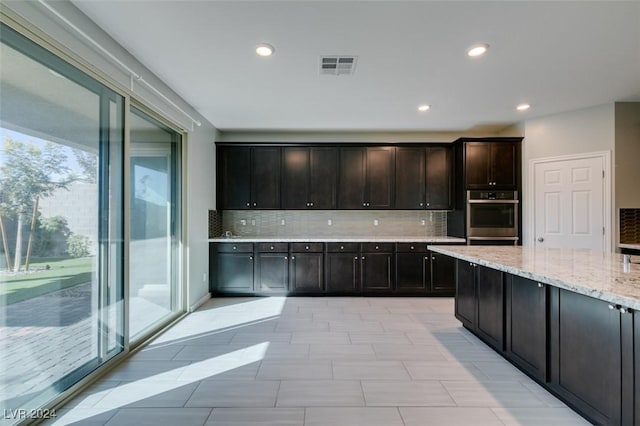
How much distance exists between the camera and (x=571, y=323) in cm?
186

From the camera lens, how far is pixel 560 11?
199 centimetres

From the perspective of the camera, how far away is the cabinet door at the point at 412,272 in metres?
4.55

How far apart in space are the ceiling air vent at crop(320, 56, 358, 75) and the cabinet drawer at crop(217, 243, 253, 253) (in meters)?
2.83

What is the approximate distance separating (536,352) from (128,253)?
3.41m

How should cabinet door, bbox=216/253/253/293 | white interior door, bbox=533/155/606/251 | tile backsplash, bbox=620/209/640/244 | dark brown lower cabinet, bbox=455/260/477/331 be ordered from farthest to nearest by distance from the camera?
cabinet door, bbox=216/253/253/293, white interior door, bbox=533/155/606/251, tile backsplash, bbox=620/209/640/244, dark brown lower cabinet, bbox=455/260/477/331

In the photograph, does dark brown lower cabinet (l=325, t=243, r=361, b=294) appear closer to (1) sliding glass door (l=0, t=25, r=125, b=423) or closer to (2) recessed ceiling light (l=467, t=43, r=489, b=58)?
(1) sliding glass door (l=0, t=25, r=125, b=423)

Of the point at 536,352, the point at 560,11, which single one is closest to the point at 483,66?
the point at 560,11

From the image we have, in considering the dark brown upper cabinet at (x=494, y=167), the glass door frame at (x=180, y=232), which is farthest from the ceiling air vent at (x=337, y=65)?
the dark brown upper cabinet at (x=494, y=167)

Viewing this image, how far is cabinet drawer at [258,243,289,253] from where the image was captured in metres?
4.58

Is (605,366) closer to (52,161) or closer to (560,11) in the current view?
(560,11)

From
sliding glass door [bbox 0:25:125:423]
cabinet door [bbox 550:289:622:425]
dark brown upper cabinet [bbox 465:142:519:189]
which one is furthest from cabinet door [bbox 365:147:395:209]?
sliding glass door [bbox 0:25:125:423]

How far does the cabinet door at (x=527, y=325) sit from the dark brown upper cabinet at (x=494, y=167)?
248cm

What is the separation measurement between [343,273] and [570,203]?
3.37m

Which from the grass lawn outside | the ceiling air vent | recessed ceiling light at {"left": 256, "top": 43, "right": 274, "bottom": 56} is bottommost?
the grass lawn outside
